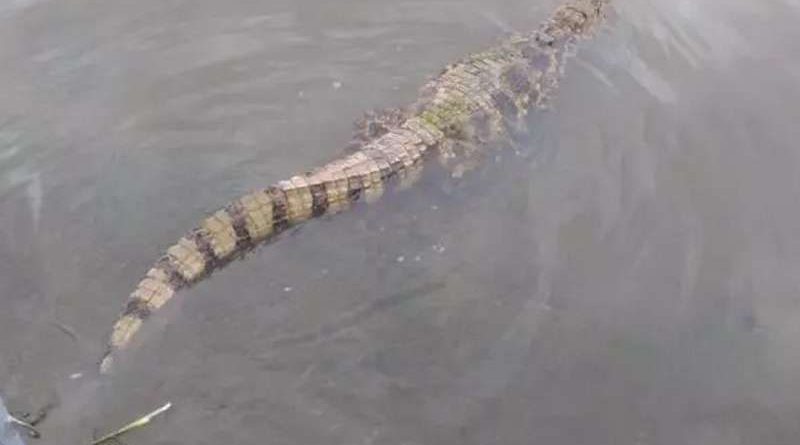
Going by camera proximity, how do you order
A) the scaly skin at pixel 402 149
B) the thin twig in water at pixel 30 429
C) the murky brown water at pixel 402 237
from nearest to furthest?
the thin twig in water at pixel 30 429 < the murky brown water at pixel 402 237 < the scaly skin at pixel 402 149

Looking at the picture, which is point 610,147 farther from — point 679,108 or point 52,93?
point 52,93

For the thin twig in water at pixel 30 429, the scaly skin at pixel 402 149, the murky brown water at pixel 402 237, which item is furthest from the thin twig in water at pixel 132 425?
the scaly skin at pixel 402 149

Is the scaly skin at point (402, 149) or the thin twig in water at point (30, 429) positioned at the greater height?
the scaly skin at point (402, 149)

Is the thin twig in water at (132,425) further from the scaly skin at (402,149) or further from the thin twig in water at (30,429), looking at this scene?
the scaly skin at (402,149)

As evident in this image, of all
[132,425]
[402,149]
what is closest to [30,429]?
[132,425]

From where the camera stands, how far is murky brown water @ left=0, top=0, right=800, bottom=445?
5.50 meters

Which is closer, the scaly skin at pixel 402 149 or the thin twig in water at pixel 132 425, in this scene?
the thin twig in water at pixel 132 425

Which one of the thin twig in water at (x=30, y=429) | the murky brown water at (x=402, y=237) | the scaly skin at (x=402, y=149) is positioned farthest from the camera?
the scaly skin at (x=402, y=149)

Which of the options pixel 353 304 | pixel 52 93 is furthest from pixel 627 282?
pixel 52 93

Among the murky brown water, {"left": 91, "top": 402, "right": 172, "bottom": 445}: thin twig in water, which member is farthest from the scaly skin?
{"left": 91, "top": 402, "right": 172, "bottom": 445}: thin twig in water

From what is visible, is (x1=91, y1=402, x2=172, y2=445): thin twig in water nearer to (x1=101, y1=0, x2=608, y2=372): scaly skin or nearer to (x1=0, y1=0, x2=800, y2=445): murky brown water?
(x1=0, y1=0, x2=800, y2=445): murky brown water

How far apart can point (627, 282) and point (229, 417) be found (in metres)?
2.86

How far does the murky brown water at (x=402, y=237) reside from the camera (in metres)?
5.50

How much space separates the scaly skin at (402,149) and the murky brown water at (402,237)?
0.14 meters
